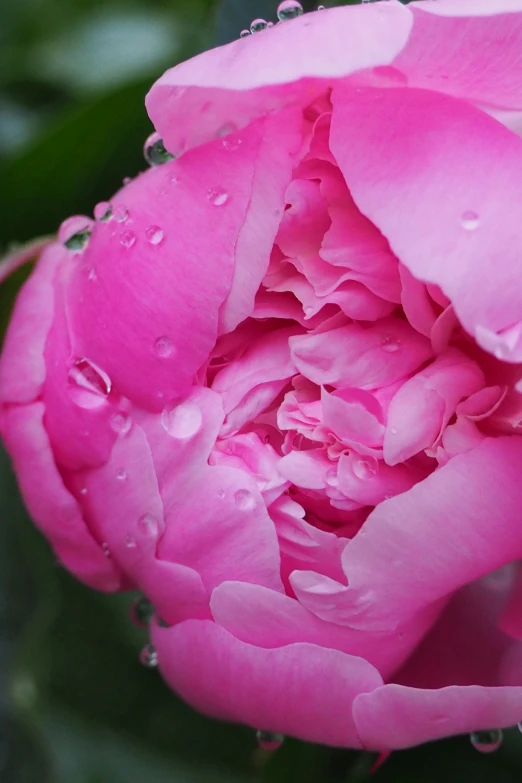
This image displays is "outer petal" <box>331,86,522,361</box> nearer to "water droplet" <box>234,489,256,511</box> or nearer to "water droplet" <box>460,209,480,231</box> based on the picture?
"water droplet" <box>460,209,480,231</box>

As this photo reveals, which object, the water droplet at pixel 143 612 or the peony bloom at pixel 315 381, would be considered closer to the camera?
the peony bloom at pixel 315 381

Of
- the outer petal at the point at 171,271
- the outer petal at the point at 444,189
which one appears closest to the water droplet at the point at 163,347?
the outer petal at the point at 171,271

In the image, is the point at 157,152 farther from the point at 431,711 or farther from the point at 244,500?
the point at 431,711

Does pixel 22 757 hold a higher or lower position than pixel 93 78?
lower

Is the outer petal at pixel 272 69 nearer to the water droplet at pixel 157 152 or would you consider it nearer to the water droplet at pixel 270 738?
the water droplet at pixel 157 152

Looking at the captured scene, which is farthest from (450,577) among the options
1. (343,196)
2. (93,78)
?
(93,78)

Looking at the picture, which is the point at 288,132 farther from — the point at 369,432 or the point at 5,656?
the point at 5,656

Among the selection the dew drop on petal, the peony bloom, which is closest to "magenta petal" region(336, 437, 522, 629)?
the peony bloom

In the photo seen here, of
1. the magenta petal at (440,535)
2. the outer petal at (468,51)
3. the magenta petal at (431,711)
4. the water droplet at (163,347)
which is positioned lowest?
the magenta petal at (431,711)
